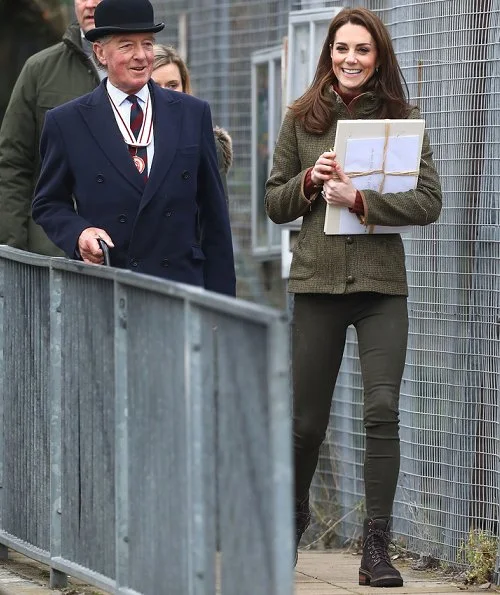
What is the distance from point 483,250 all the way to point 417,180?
2.75ft

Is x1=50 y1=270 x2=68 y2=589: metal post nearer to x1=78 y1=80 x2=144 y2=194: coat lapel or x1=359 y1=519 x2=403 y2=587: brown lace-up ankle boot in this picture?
x1=78 y1=80 x2=144 y2=194: coat lapel

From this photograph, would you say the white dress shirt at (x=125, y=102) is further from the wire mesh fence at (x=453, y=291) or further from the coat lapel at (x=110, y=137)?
the wire mesh fence at (x=453, y=291)

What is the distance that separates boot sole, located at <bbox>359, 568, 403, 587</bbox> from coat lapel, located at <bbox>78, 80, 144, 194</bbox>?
1.62 m

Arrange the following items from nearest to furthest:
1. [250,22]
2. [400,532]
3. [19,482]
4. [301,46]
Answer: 1. [19,482]
2. [400,532]
3. [301,46]
4. [250,22]

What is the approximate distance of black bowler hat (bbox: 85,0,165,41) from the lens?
591 centimetres

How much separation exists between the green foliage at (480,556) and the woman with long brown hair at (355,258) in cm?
53

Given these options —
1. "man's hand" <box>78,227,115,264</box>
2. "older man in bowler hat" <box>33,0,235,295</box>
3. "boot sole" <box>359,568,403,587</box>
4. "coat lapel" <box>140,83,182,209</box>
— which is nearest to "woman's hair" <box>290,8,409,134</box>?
"older man in bowler hat" <box>33,0,235,295</box>

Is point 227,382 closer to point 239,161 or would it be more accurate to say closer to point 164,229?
point 164,229

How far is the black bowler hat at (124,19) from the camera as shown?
19.4 feet

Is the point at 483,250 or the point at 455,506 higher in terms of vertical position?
the point at 483,250

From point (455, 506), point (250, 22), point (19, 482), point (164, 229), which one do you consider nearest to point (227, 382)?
point (164, 229)

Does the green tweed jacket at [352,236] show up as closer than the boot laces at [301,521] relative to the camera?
Yes

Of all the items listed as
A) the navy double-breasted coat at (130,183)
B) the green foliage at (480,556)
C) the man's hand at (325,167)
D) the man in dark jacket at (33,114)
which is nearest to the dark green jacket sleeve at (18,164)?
the man in dark jacket at (33,114)

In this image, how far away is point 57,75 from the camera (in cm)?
743
